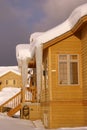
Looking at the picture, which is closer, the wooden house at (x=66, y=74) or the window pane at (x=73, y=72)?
the wooden house at (x=66, y=74)

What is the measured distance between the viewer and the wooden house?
57.5ft

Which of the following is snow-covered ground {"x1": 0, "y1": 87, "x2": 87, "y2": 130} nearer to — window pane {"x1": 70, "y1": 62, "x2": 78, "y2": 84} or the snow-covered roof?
window pane {"x1": 70, "y1": 62, "x2": 78, "y2": 84}

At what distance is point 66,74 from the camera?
58.7ft

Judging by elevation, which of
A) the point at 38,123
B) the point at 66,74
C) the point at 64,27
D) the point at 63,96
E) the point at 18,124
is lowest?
the point at 38,123

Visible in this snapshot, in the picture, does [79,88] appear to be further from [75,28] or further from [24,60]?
[24,60]

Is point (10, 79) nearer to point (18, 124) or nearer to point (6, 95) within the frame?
point (6, 95)

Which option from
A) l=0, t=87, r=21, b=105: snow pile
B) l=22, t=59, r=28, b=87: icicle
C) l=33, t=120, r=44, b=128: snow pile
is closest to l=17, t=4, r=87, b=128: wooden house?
l=33, t=120, r=44, b=128: snow pile

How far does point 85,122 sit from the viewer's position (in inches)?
676

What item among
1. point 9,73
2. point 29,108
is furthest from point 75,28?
point 9,73

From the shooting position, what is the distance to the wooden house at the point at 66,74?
690 inches

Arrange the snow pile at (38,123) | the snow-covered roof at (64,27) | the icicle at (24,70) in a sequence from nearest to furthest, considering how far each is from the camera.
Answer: the snow-covered roof at (64,27)
the snow pile at (38,123)
the icicle at (24,70)

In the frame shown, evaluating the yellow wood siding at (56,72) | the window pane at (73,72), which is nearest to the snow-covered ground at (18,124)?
the yellow wood siding at (56,72)

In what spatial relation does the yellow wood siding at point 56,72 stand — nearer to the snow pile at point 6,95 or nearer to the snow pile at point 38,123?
the snow pile at point 38,123

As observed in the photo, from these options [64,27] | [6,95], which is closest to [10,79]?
[6,95]
